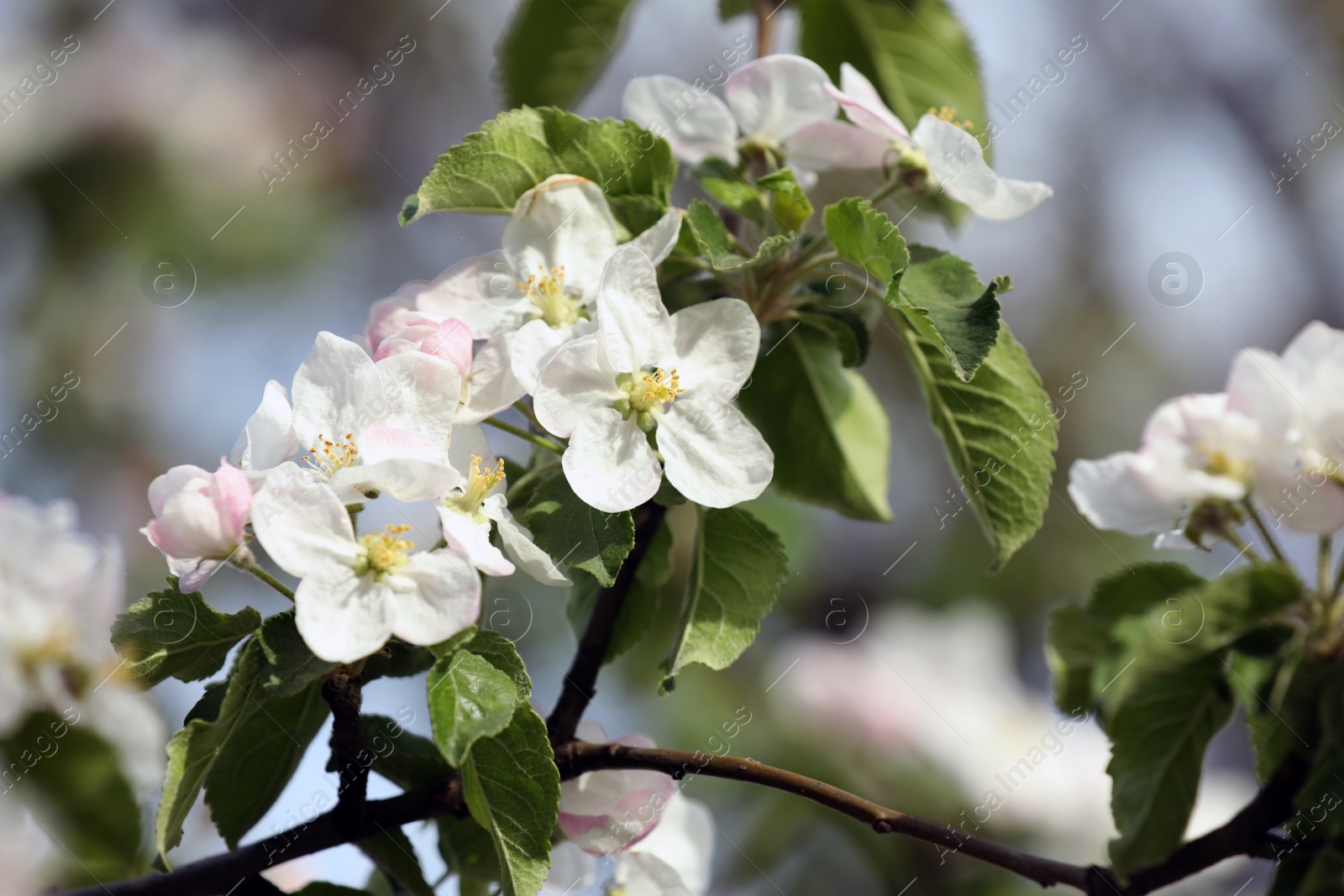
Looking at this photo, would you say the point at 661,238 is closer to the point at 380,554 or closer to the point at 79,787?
the point at 380,554

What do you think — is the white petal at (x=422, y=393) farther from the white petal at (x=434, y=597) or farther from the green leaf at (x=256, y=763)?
the green leaf at (x=256, y=763)

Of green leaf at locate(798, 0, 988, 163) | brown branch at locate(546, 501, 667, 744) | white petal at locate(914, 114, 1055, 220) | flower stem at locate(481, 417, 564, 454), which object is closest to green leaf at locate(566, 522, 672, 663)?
brown branch at locate(546, 501, 667, 744)

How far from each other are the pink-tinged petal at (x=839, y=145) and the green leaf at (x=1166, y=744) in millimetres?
474

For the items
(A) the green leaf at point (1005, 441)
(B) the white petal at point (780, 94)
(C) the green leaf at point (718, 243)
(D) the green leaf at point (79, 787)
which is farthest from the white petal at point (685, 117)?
(D) the green leaf at point (79, 787)

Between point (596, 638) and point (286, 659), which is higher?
point (286, 659)

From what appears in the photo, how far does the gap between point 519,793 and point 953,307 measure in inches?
17.1

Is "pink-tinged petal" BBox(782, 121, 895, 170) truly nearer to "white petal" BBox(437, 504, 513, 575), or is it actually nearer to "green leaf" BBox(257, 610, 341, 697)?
"white petal" BBox(437, 504, 513, 575)

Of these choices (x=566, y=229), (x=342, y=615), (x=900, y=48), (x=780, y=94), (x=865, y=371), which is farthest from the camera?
(x=865, y=371)

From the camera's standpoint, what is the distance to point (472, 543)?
0.65 metres

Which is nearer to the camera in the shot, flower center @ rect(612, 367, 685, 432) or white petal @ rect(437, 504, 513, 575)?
white petal @ rect(437, 504, 513, 575)

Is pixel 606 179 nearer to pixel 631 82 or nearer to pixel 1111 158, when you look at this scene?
pixel 631 82

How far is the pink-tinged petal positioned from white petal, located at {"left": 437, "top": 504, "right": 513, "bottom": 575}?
1.54 feet

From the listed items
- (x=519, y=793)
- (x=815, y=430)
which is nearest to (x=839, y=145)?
(x=815, y=430)

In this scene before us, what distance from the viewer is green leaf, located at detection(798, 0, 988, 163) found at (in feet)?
4.31
